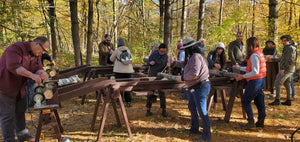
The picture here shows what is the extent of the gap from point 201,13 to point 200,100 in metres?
7.85

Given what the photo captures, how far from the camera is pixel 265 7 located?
2117 centimetres

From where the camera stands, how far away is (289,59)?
17.7 ft

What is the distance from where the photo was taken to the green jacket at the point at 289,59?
5.33 meters

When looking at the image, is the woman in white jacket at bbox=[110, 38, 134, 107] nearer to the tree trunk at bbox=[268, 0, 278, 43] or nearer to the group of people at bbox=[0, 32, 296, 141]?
the group of people at bbox=[0, 32, 296, 141]

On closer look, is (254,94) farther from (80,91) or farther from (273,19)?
(273,19)

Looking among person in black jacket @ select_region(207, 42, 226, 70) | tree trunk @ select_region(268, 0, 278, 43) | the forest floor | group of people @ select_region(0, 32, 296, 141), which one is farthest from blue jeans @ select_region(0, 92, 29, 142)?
tree trunk @ select_region(268, 0, 278, 43)

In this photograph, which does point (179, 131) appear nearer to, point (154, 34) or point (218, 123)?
point (218, 123)

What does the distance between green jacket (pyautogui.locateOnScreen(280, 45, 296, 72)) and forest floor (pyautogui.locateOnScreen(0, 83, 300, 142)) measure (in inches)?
46.5

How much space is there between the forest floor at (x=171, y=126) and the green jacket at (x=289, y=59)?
1.18 m

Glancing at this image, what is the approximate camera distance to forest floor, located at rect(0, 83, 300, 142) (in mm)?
3990

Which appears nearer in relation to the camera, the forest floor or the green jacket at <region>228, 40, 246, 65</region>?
the forest floor

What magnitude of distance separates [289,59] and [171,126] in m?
3.88

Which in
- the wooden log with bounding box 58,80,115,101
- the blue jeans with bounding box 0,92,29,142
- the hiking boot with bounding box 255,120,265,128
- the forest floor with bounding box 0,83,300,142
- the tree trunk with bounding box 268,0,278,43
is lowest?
the forest floor with bounding box 0,83,300,142

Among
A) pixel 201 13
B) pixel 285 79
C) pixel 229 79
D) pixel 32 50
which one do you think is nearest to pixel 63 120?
pixel 32 50
